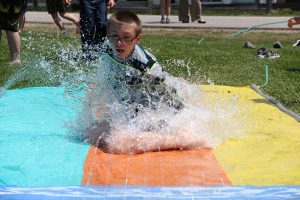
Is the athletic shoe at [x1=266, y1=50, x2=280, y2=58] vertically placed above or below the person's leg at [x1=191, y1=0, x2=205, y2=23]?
below

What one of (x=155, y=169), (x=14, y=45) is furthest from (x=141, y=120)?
(x=14, y=45)

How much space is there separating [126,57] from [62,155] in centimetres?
88

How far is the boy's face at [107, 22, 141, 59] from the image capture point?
12.4 feet

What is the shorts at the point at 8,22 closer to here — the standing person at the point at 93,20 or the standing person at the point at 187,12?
the standing person at the point at 93,20

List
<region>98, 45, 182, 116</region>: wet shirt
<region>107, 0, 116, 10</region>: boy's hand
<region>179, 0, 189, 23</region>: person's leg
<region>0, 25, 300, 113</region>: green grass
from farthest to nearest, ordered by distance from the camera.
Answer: <region>179, 0, 189, 23</region>: person's leg → <region>107, 0, 116, 10</region>: boy's hand → <region>0, 25, 300, 113</region>: green grass → <region>98, 45, 182, 116</region>: wet shirt

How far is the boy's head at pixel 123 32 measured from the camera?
379 centimetres

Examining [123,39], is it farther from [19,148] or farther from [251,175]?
[251,175]

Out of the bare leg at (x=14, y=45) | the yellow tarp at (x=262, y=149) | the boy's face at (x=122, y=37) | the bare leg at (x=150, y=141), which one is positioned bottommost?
the yellow tarp at (x=262, y=149)

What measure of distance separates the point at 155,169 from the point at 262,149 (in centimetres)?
80

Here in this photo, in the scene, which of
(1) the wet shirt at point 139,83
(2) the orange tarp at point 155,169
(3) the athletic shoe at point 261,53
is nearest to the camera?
(2) the orange tarp at point 155,169

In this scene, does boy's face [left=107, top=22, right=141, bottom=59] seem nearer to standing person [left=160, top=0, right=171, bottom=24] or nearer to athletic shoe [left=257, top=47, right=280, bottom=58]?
athletic shoe [left=257, top=47, right=280, bottom=58]

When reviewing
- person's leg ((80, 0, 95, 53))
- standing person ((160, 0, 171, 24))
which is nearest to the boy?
person's leg ((80, 0, 95, 53))

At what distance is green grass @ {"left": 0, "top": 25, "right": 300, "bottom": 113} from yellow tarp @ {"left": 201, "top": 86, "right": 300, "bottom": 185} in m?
0.66

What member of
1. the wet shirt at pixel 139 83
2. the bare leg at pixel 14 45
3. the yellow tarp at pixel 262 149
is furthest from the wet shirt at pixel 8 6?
the wet shirt at pixel 139 83
